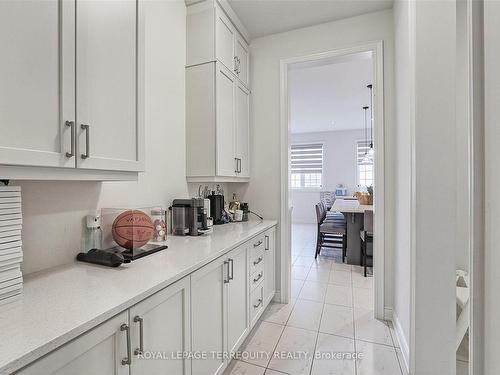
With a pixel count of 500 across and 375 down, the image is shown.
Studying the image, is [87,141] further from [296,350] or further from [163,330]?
[296,350]

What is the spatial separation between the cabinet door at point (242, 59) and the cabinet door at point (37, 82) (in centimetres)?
170

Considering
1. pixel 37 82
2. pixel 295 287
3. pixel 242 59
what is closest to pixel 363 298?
pixel 295 287

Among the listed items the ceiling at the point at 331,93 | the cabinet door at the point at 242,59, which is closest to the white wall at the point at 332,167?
the ceiling at the point at 331,93

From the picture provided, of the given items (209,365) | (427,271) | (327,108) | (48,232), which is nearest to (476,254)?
(427,271)

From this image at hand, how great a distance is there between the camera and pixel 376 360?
1.82 meters

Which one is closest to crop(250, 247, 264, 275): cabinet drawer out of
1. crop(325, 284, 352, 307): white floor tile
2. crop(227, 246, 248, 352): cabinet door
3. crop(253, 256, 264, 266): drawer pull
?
crop(253, 256, 264, 266): drawer pull

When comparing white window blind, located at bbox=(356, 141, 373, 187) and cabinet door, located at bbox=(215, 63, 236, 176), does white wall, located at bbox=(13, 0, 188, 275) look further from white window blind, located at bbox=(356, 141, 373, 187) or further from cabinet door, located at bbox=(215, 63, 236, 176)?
white window blind, located at bbox=(356, 141, 373, 187)

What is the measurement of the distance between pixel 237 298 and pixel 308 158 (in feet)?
23.1

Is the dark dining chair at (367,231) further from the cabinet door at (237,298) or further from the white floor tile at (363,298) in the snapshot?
the cabinet door at (237,298)

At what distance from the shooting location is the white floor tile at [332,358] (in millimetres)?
1715

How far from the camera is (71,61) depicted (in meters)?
1.02

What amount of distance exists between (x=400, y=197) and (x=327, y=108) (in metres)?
4.18

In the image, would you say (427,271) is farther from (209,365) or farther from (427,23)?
(427,23)

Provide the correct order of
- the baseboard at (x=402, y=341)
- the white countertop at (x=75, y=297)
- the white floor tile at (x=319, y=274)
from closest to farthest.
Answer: the white countertop at (x=75, y=297) → the baseboard at (x=402, y=341) → the white floor tile at (x=319, y=274)
